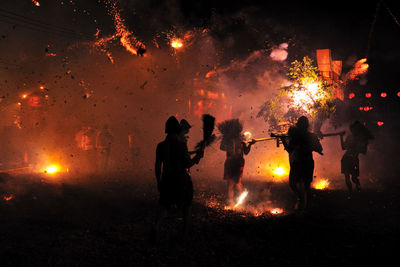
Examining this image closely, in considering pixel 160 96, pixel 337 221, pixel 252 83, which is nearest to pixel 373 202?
pixel 337 221

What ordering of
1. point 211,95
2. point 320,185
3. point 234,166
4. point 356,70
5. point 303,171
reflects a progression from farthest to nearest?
point 211,95, point 356,70, point 320,185, point 234,166, point 303,171

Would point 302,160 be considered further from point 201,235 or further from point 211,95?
point 211,95

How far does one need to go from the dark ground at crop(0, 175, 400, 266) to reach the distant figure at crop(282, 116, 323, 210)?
20.1 inches

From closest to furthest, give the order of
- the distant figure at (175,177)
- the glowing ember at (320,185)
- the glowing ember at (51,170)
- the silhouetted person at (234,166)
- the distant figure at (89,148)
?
the distant figure at (175,177)
the silhouetted person at (234,166)
the glowing ember at (320,185)
the glowing ember at (51,170)
the distant figure at (89,148)

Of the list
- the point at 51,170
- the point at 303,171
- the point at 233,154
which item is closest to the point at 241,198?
the point at 233,154

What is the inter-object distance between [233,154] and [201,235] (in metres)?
3.95

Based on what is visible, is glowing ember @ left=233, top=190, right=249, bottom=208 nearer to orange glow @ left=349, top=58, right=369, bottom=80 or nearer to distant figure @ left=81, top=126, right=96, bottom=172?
orange glow @ left=349, top=58, right=369, bottom=80

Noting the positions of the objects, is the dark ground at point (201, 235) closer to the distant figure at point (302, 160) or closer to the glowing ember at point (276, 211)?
the distant figure at point (302, 160)

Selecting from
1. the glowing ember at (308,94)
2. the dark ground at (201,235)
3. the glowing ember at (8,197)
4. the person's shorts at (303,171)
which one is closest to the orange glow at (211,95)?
the glowing ember at (308,94)

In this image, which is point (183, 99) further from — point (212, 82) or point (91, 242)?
point (91, 242)

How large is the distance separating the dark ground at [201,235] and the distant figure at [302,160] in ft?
1.67

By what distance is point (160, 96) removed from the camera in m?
28.4

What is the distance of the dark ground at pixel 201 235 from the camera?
13.3 feet

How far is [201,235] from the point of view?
5062 mm
